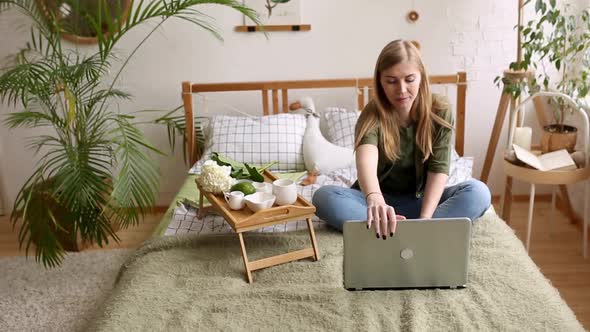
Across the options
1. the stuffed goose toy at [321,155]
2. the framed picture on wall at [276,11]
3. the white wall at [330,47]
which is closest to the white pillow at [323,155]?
the stuffed goose toy at [321,155]

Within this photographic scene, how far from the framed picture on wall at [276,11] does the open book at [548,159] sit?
1.27 metres

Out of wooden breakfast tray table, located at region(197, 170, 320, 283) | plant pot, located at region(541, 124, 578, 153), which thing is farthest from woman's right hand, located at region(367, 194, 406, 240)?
plant pot, located at region(541, 124, 578, 153)

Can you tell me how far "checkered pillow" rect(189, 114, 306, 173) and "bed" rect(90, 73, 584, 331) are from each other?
57 centimetres

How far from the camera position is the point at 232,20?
3.18 metres

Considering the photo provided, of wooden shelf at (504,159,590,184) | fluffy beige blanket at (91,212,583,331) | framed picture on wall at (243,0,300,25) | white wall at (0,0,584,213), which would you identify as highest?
framed picture on wall at (243,0,300,25)

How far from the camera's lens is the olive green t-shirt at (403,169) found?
2117 mm

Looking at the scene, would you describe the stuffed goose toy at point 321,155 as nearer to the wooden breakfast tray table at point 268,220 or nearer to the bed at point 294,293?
the bed at point 294,293

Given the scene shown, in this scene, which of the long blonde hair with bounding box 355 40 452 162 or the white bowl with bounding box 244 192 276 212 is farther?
the long blonde hair with bounding box 355 40 452 162

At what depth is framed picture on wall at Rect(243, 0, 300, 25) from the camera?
3.15m

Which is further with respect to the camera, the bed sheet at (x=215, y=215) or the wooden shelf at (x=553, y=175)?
the wooden shelf at (x=553, y=175)

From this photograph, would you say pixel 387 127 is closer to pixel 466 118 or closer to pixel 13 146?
pixel 466 118

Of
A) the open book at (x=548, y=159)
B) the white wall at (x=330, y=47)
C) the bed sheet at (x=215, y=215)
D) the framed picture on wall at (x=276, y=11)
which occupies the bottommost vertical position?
the bed sheet at (x=215, y=215)

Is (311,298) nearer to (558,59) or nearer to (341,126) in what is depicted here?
(341,126)

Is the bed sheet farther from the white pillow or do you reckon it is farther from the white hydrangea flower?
the white hydrangea flower
